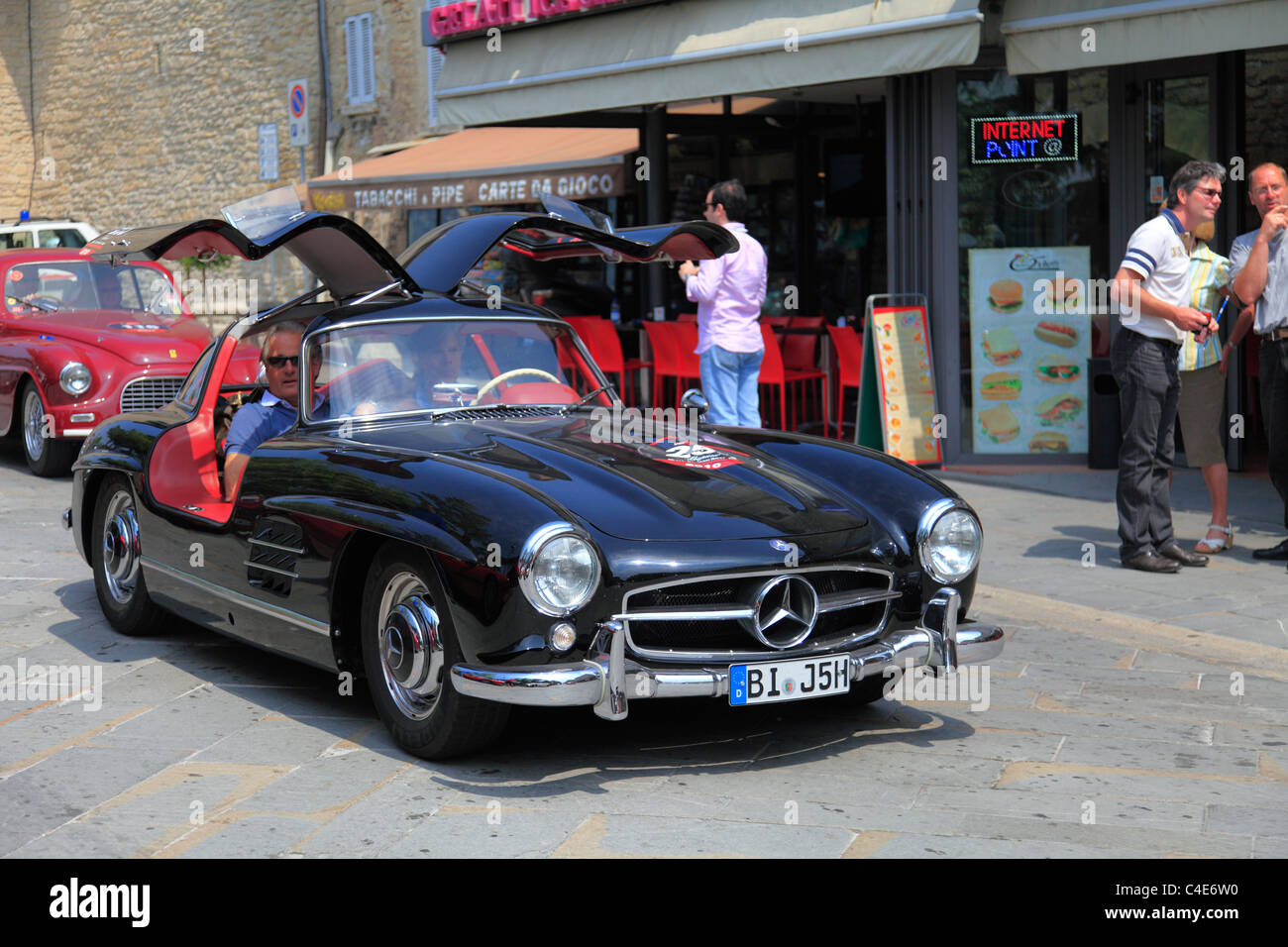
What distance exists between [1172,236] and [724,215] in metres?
2.92

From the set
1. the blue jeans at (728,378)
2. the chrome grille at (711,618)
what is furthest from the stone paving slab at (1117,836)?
the blue jeans at (728,378)

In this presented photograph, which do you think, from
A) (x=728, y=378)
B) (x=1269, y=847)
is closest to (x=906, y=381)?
(x=728, y=378)

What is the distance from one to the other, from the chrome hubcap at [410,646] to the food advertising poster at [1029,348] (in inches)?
273

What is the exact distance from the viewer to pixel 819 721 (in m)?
4.98

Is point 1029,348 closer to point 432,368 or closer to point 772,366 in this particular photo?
point 772,366

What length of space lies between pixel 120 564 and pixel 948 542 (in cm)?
338

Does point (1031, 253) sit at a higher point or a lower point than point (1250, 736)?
higher

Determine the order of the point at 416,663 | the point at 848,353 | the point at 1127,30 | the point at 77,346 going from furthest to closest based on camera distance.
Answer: the point at 848,353
the point at 77,346
the point at 1127,30
the point at 416,663

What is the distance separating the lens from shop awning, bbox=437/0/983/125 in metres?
9.95

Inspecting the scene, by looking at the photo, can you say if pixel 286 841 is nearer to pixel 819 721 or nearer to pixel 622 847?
pixel 622 847

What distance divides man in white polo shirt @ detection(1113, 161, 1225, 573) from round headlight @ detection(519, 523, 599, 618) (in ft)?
12.9

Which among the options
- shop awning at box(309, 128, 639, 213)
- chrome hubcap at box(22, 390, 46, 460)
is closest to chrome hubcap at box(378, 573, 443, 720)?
chrome hubcap at box(22, 390, 46, 460)

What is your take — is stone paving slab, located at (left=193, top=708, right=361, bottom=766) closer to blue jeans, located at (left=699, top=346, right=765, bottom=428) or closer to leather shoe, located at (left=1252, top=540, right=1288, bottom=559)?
leather shoe, located at (left=1252, top=540, right=1288, bottom=559)

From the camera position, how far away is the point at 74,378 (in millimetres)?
10859
